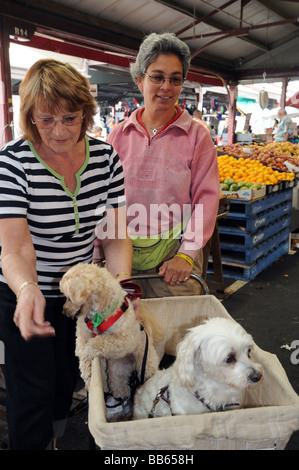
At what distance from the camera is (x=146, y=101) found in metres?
2.03

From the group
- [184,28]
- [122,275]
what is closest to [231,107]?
[184,28]

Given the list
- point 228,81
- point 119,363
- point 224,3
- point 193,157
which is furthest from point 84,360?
point 228,81

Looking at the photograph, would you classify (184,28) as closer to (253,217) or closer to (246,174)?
(246,174)

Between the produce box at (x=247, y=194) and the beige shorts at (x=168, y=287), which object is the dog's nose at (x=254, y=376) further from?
the produce box at (x=247, y=194)

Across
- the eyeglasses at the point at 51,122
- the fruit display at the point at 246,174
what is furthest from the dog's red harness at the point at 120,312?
the fruit display at the point at 246,174

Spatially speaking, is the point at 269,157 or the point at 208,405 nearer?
the point at 208,405

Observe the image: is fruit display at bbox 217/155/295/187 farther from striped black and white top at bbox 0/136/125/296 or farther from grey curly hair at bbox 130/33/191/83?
striped black and white top at bbox 0/136/125/296

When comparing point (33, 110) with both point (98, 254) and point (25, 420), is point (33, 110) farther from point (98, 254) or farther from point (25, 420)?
point (25, 420)

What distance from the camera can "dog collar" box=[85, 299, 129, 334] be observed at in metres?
1.47

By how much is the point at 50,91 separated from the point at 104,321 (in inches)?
33.0

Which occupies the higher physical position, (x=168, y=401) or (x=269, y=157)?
(x=269, y=157)

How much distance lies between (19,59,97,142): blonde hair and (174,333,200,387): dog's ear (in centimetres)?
87

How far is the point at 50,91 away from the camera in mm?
1229
